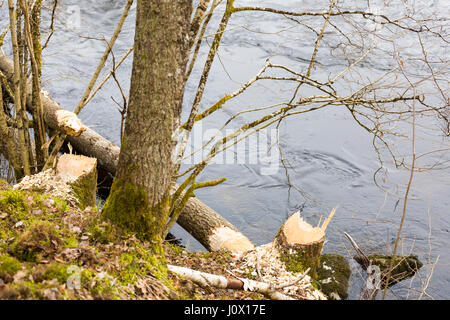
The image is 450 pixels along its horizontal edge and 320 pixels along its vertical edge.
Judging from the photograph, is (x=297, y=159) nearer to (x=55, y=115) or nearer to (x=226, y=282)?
(x=55, y=115)

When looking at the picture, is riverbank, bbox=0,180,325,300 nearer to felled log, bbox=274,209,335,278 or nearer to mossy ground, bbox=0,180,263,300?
mossy ground, bbox=0,180,263,300

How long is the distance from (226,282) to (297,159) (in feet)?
18.4

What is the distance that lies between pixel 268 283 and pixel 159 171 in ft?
4.93

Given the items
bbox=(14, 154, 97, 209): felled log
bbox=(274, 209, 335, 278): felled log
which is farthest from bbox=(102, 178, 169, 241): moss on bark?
bbox=(274, 209, 335, 278): felled log

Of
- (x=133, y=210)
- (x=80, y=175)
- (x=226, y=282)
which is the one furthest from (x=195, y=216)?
(x=133, y=210)

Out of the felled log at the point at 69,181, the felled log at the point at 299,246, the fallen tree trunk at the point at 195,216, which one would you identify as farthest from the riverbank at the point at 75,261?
the fallen tree trunk at the point at 195,216

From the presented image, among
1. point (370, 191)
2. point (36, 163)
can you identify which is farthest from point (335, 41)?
point (36, 163)

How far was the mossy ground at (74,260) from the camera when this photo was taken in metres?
2.51

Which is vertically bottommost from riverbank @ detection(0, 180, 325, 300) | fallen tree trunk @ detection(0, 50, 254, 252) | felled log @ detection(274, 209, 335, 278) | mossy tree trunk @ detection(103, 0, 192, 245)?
fallen tree trunk @ detection(0, 50, 254, 252)

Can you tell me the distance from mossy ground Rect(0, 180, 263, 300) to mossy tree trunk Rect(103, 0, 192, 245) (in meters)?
0.23

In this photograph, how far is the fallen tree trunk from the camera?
209 inches

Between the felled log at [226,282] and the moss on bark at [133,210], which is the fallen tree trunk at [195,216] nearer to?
the felled log at [226,282]

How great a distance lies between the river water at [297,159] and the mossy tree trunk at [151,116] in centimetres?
208

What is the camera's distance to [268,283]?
3.77 metres
